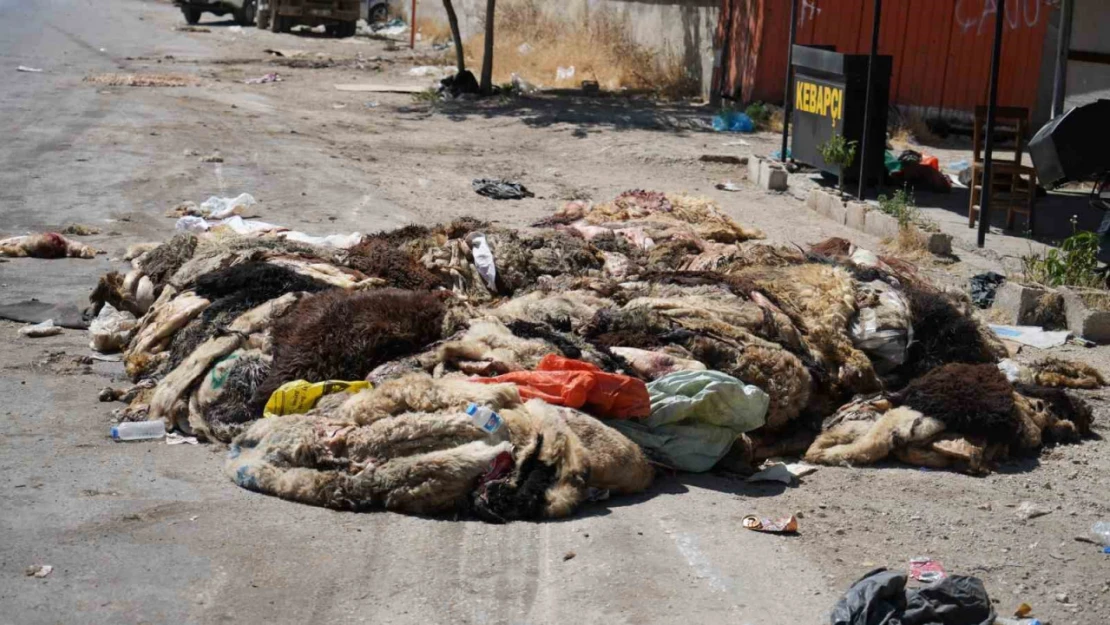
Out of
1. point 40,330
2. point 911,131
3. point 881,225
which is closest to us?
point 40,330

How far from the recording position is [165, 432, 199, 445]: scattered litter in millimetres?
6133

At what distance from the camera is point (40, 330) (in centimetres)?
805

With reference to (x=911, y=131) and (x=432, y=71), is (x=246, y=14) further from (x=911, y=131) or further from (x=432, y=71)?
(x=911, y=131)

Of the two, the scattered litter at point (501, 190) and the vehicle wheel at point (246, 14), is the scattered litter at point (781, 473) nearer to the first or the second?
the scattered litter at point (501, 190)

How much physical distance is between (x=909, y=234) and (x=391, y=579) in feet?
23.8

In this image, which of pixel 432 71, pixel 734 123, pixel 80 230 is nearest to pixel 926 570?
pixel 80 230

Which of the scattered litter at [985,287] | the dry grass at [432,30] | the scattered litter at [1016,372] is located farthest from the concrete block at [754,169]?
the dry grass at [432,30]

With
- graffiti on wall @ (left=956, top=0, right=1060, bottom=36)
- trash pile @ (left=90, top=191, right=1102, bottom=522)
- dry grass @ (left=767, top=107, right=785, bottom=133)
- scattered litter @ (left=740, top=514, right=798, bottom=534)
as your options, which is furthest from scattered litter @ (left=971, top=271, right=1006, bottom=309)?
graffiti on wall @ (left=956, top=0, right=1060, bottom=36)

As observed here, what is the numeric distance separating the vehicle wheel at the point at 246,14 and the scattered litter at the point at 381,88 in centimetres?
1353

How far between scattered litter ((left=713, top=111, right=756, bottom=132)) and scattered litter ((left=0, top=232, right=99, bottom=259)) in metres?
10.2

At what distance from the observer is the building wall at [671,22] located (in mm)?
21359

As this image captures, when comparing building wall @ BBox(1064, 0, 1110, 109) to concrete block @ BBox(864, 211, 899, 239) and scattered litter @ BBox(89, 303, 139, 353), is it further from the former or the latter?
scattered litter @ BBox(89, 303, 139, 353)

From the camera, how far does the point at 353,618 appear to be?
4.31 meters

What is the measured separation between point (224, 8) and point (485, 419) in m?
31.3
